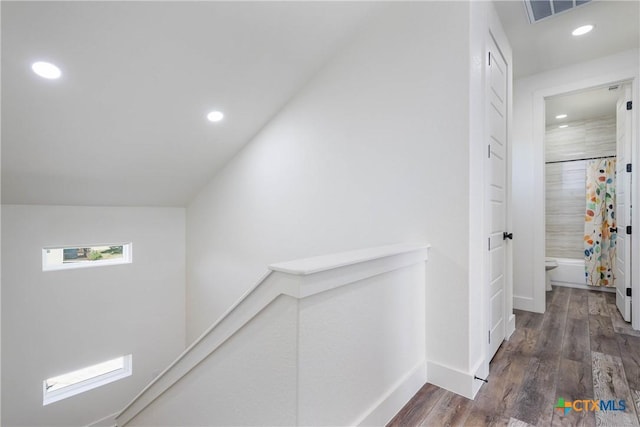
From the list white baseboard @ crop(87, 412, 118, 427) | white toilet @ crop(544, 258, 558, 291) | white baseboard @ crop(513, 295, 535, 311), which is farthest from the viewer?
white toilet @ crop(544, 258, 558, 291)

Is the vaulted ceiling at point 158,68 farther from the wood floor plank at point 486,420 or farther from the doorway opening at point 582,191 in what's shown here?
the wood floor plank at point 486,420

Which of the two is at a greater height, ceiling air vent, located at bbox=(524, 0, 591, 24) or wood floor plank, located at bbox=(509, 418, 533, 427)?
ceiling air vent, located at bbox=(524, 0, 591, 24)

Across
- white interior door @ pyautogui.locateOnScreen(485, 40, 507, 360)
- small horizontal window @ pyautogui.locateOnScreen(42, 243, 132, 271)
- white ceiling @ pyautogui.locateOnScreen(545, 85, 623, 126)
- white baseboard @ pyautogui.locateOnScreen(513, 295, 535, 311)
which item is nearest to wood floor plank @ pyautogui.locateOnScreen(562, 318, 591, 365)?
white baseboard @ pyautogui.locateOnScreen(513, 295, 535, 311)

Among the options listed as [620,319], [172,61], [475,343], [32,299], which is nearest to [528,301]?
[620,319]

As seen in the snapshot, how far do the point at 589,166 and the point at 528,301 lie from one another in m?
2.68

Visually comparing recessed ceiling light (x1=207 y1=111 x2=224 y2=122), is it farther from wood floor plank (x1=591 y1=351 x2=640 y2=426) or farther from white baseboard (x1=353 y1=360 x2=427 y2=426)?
wood floor plank (x1=591 y1=351 x2=640 y2=426)

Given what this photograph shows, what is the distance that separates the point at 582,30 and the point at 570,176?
2.93m

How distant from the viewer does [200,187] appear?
4.27m

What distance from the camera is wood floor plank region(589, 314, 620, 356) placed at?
2.41 m

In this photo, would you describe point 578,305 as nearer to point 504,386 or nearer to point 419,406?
point 504,386

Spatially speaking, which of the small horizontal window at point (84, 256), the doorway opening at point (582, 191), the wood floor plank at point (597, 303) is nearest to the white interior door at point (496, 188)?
the wood floor plank at point (597, 303)

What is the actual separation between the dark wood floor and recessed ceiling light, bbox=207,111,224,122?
2.93 metres

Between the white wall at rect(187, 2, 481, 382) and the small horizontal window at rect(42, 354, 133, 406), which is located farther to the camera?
the small horizontal window at rect(42, 354, 133, 406)

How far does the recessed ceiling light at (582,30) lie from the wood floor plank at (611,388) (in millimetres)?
2662
